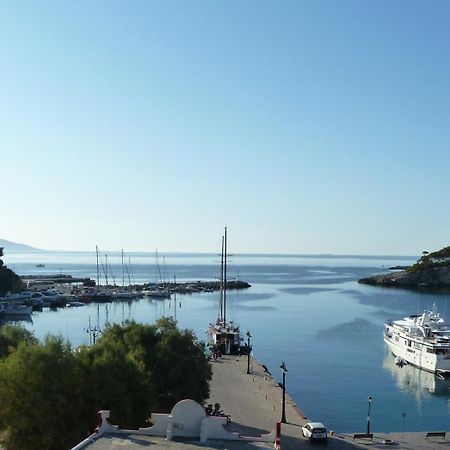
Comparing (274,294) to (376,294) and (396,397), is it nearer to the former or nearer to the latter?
(376,294)

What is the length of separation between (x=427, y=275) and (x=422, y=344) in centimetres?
11202

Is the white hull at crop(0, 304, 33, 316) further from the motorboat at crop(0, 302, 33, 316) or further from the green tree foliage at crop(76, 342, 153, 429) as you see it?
the green tree foliage at crop(76, 342, 153, 429)

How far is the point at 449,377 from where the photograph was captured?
5875cm

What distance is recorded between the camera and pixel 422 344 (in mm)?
63656

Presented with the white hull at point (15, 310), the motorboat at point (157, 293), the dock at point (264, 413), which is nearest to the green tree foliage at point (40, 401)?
the dock at point (264, 413)

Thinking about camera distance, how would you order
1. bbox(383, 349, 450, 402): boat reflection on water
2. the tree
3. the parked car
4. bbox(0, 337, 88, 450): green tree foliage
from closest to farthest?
bbox(0, 337, 88, 450): green tree foliage, the parked car, the tree, bbox(383, 349, 450, 402): boat reflection on water

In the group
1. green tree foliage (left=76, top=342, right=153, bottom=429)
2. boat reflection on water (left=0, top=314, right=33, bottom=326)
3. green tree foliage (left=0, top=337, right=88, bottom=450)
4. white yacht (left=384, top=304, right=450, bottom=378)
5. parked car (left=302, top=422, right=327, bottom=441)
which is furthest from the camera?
boat reflection on water (left=0, top=314, right=33, bottom=326)

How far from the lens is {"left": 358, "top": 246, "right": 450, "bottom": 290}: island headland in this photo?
6550 inches

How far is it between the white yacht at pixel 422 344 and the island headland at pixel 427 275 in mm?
97369

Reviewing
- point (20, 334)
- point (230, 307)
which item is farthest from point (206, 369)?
point (230, 307)

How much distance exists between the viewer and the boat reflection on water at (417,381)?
52.8 metres

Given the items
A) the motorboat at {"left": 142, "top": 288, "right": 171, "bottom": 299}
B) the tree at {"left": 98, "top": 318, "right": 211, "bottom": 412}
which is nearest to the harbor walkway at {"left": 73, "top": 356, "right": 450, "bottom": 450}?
the tree at {"left": 98, "top": 318, "right": 211, "bottom": 412}

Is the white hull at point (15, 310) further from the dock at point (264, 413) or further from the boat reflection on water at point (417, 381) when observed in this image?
the boat reflection on water at point (417, 381)

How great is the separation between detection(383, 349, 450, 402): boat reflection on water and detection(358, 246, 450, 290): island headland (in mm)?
105842
